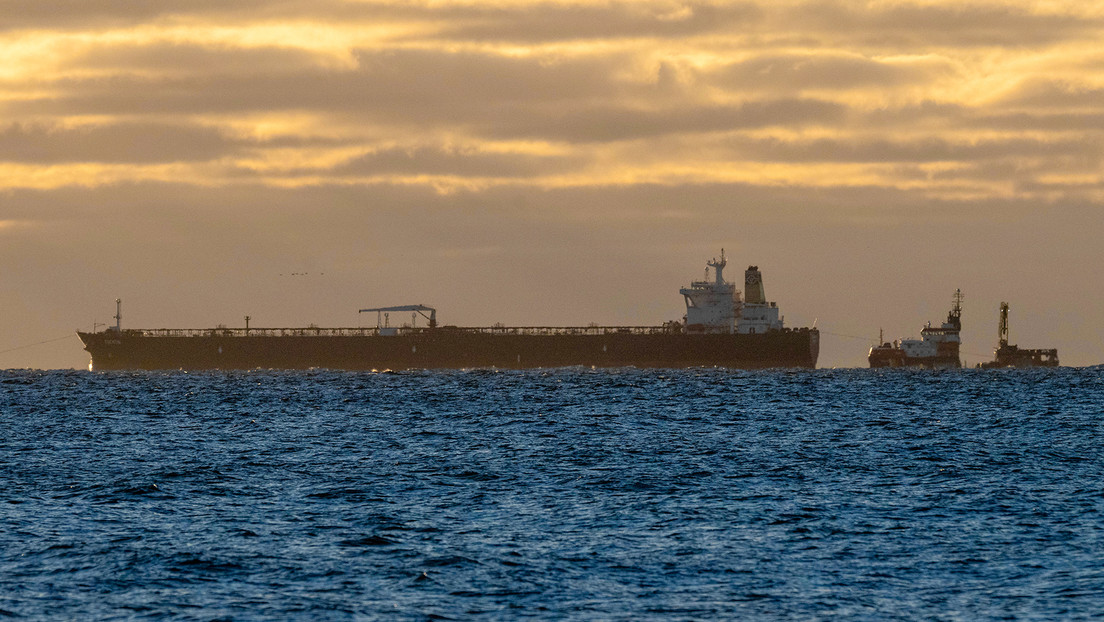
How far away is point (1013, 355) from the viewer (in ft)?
625

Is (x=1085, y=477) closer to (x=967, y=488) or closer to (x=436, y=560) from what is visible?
(x=967, y=488)

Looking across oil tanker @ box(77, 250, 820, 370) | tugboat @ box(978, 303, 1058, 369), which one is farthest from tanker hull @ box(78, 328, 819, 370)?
tugboat @ box(978, 303, 1058, 369)

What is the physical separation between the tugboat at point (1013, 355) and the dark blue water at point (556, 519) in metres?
132

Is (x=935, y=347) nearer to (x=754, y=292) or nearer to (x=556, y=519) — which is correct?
(x=754, y=292)

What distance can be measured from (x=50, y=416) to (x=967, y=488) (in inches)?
2092

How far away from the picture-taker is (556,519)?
100 feet

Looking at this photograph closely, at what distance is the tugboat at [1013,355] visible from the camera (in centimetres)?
19000

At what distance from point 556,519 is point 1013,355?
17385cm

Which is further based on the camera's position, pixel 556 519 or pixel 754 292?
pixel 754 292

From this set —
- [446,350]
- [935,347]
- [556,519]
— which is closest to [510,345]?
[446,350]

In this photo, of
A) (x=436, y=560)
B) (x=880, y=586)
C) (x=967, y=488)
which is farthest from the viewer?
(x=967, y=488)

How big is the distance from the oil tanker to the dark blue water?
279ft

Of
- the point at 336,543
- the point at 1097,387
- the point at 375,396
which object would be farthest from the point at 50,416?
the point at 1097,387

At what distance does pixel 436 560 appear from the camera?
25.1 meters
